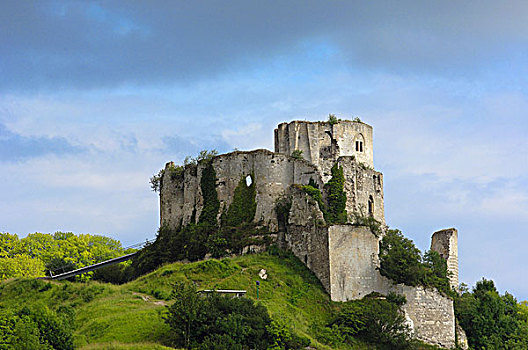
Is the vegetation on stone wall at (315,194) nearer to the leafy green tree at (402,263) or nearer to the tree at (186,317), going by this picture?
the leafy green tree at (402,263)

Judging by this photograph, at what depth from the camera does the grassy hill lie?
1758 inches

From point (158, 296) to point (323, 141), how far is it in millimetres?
22054

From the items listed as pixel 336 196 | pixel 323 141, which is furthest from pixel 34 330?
pixel 323 141

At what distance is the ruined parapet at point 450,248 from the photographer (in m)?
62.5

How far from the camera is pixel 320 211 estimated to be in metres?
56.6

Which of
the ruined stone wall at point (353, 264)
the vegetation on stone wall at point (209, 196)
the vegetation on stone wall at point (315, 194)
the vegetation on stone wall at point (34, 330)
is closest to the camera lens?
the vegetation on stone wall at point (34, 330)

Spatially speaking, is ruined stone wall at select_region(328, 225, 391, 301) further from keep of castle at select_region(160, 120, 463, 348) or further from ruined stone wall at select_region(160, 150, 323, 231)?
ruined stone wall at select_region(160, 150, 323, 231)

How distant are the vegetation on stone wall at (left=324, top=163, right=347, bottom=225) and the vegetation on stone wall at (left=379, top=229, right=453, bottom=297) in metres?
3.81

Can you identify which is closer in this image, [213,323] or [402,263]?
[213,323]

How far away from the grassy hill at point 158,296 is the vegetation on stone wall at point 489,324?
35.8 feet

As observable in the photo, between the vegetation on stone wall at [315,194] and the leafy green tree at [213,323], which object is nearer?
the leafy green tree at [213,323]

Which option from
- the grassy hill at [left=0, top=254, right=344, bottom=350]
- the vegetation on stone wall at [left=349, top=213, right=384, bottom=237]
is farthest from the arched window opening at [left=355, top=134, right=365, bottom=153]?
the grassy hill at [left=0, top=254, right=344, bottom=350]

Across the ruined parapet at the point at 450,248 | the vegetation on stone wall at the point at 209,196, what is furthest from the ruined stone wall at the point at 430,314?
the vegetation on stone wall at the point at 209,196

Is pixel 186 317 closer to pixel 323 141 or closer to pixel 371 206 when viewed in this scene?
pixel 371 206
